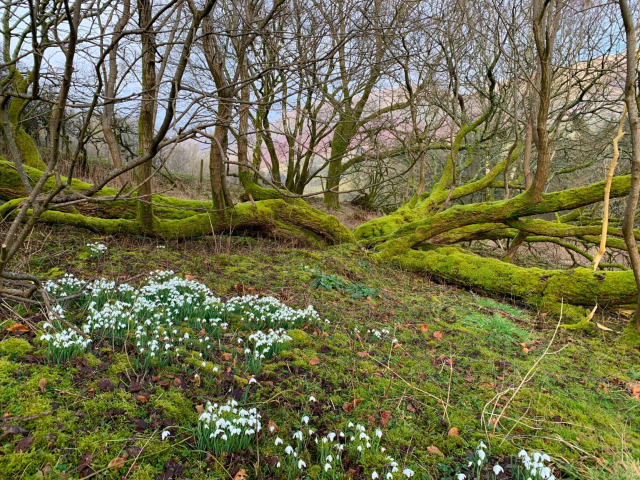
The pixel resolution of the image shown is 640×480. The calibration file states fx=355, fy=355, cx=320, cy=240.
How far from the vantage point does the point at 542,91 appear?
5.17 meters

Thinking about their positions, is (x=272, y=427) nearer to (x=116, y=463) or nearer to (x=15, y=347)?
(x=116, y=463)

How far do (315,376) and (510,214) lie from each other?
598 cm

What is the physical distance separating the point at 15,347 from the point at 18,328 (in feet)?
1.54

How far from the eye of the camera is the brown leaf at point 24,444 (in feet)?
6.41

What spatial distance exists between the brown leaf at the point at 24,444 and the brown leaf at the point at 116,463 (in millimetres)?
464

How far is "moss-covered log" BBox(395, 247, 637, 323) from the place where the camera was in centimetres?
572

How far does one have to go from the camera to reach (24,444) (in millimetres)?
1982

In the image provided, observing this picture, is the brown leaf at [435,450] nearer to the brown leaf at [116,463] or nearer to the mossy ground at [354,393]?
the mossy ground at [354,393]

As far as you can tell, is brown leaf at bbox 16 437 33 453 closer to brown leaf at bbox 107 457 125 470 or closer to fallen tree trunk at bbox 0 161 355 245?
brown leaf at bbox 107 457 125 470

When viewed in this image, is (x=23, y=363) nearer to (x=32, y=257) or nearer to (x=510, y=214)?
(x=32, y=257)

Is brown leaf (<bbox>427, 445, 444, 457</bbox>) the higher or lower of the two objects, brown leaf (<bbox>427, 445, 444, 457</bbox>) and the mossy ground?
the lower

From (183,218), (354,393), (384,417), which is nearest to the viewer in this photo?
(384,417)

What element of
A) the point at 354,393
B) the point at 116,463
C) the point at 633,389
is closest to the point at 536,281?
the point at 633,389

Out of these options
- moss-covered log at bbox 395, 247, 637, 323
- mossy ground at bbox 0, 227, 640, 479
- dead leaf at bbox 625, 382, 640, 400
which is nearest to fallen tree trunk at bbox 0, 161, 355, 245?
mossy ground at bbox 0, 227, 640, 479
